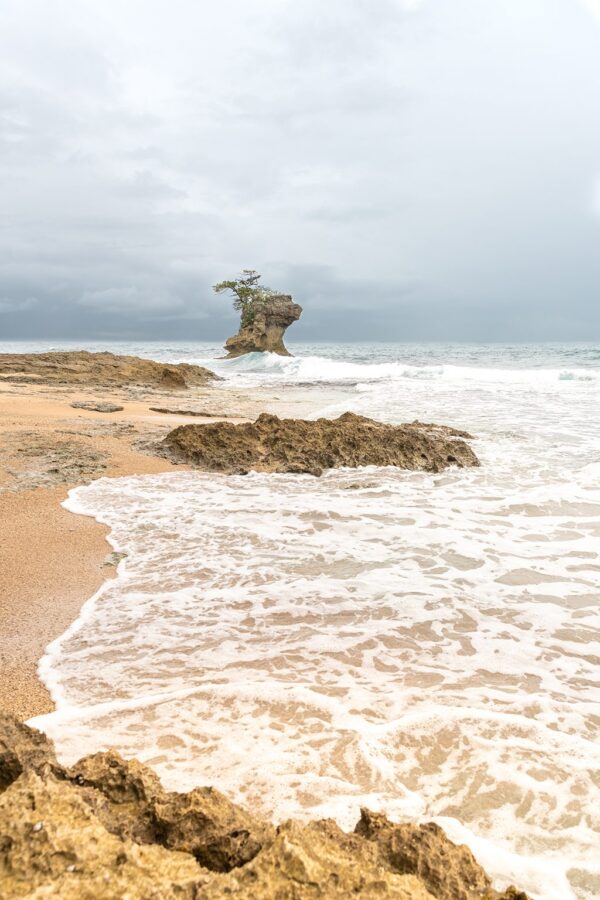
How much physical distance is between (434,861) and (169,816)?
578 millimetres

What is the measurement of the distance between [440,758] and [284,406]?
12.9 m

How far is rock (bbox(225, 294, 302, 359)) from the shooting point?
38.0 meters

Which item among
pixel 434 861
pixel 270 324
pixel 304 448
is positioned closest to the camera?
pixel 434 861

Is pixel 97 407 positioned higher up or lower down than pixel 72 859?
higher up

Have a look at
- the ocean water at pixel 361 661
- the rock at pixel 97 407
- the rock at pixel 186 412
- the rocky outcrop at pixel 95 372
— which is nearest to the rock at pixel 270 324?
the rocky outcrop at pixel 95 372

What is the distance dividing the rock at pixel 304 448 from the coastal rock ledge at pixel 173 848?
18.1ft

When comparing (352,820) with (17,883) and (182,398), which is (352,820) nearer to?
(17,883)

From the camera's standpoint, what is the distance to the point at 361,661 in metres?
2.76

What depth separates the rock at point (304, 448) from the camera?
7.06m

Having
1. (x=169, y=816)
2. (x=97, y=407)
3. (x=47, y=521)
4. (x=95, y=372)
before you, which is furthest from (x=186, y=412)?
(x=169, y=816)

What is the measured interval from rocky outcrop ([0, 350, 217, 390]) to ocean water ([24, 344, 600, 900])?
1382 cm

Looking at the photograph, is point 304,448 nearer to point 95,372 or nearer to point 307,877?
point 307,877

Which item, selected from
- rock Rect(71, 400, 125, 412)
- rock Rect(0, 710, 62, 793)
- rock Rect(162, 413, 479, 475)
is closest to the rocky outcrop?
rock Rect(71, 400, 125, 412)

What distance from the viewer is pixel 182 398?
52.5 ft
